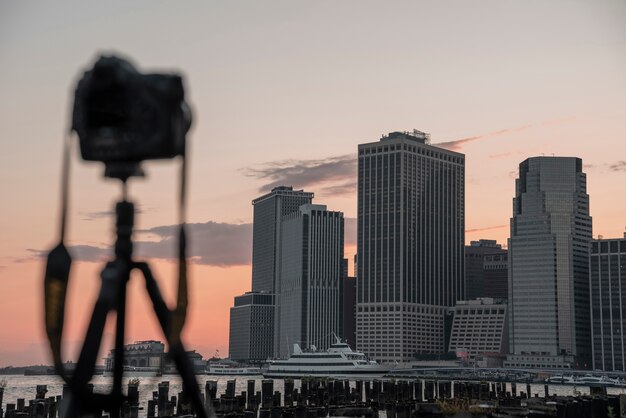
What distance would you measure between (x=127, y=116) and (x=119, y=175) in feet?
1.42

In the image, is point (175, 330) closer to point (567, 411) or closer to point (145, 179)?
point (145, 179)

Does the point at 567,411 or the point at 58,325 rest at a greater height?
the point at 58,325

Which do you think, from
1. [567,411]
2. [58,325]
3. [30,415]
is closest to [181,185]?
[58,325]

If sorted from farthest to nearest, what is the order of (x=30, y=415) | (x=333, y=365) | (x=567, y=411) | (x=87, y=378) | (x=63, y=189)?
1. (x=333, y=365)
2. (x=30, y=415)
3. (x=567, y=411)
4. (x=63, y=189)
5. (x=87, y=378)

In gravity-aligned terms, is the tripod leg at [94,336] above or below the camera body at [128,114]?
below

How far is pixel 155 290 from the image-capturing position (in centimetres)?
681

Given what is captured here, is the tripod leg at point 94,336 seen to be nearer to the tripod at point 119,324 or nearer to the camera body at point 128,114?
the tripod at point 119,324

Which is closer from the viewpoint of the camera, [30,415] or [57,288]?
[57,288]

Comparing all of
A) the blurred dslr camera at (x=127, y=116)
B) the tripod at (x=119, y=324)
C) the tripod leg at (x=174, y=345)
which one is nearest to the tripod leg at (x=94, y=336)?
the tripod at (x=119, y=324)

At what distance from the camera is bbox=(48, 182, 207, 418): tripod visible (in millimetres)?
6387

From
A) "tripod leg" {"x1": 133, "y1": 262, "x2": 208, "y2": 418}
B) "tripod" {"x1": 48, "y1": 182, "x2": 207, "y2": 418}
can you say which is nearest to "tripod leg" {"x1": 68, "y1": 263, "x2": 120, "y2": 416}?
"tripod" {"x1": 48, "y1": 182, "x2": 207, "y2": 418}

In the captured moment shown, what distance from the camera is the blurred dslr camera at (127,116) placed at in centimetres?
652

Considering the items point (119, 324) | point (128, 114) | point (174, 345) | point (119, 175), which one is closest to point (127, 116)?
point (128, 114)

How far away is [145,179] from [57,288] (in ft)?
3.23
